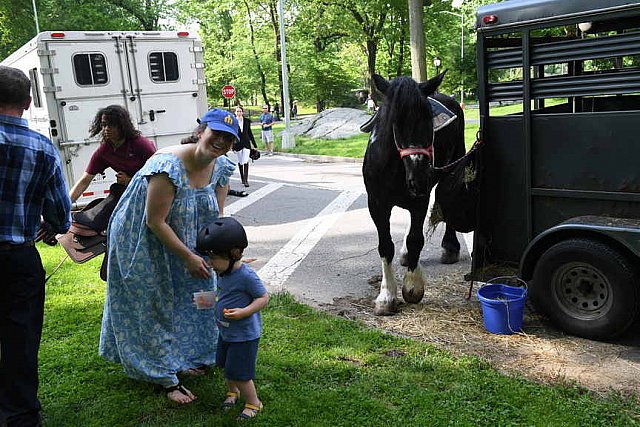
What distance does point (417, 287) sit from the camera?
17.1 ft

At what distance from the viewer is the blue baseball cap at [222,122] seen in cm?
→ 315

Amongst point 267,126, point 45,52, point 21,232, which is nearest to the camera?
point 21,232

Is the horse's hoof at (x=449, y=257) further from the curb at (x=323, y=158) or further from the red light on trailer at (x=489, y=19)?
the curb at (x=323, y=158)

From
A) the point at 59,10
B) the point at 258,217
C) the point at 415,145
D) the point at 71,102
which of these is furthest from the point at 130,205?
the point at 59,10

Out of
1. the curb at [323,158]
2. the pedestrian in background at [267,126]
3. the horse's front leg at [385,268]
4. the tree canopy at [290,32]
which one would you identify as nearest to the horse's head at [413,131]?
the horse's front leg at [385,268]

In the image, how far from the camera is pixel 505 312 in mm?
4383

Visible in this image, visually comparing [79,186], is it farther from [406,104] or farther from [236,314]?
[406,104]

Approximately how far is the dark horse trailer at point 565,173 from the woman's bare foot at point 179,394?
8.73 feet

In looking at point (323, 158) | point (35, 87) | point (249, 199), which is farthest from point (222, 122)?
point (323, 158)

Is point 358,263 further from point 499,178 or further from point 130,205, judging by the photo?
point 130,205

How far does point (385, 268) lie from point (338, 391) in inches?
71.7

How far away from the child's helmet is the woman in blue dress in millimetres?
290

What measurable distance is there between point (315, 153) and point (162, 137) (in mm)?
9546

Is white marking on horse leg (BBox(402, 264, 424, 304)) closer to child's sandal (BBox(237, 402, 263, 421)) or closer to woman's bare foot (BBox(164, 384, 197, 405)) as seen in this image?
child's sandal (BBox(237, 402, 263, 421))
